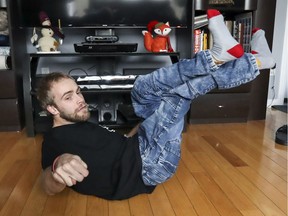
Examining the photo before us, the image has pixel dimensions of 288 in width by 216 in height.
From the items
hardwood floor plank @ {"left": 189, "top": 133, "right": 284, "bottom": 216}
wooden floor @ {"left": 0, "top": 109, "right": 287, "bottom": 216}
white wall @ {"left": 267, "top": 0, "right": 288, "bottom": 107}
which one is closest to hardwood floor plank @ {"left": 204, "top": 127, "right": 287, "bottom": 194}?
wooden floor @ {"left": 0, "top": 109, "right": 287, "bottom": 216}

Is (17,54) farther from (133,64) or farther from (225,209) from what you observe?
(225,209)

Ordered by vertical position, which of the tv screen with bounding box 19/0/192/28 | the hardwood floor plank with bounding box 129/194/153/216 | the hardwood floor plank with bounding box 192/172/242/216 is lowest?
the hardwood floor plank with bounding box 129/194/153/216

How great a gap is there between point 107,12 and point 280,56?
1.85 metres

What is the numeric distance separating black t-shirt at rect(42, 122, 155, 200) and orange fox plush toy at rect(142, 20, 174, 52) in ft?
3.88

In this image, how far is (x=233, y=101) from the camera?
2.43 m

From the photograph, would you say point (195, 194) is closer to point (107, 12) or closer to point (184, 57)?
point (184, 57)

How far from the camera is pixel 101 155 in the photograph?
1.21 metres

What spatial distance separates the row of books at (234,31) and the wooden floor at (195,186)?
0.80 meters

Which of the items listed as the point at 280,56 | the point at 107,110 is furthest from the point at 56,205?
the point at 280,56

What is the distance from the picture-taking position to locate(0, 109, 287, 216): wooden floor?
4.02 feet

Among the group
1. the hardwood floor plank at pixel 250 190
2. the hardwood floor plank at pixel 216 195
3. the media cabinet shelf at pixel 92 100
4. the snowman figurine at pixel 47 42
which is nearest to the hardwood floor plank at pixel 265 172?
the hardwood floor plank at pixel 250 190

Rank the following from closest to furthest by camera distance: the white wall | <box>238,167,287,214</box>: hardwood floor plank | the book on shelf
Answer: <box>238,167,287,214</box>: hardwood floor plank < the book on shelf < the white wall

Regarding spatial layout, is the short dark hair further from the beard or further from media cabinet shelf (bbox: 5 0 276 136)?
media cabinet shelf (bbox: 5 0 276 136)

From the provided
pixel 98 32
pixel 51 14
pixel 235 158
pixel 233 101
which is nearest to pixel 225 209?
pixel 235 158
